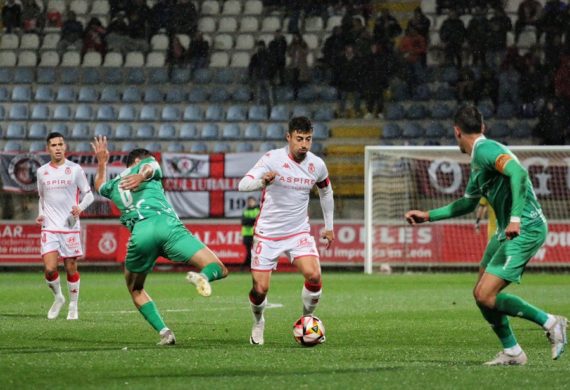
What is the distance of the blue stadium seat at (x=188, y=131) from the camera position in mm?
32344

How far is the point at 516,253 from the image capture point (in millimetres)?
8961

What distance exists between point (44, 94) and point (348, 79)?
9.24 metres

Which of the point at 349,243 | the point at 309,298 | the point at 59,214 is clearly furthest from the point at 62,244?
the point at 349,243

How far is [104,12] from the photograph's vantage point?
3541 centimetres

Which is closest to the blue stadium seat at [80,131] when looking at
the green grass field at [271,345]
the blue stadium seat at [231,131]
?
the blue stadium seat at [231,131]

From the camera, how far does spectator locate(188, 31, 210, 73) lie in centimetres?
3381

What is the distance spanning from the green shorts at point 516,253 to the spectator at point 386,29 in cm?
2322

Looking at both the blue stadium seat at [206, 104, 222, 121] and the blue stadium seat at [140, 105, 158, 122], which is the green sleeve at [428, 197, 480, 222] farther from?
the blue stadium seat at [140, 105, 158, 122]

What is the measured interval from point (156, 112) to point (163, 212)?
73.4 ft

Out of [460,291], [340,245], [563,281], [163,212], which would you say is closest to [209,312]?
[163,212]

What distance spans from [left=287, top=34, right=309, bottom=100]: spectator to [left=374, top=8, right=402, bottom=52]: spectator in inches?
86.2

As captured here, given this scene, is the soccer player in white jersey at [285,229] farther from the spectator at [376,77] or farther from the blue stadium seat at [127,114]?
the blue stadium seat at [127,114]

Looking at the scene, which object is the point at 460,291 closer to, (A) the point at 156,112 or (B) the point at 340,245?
(B) the point at 340,245

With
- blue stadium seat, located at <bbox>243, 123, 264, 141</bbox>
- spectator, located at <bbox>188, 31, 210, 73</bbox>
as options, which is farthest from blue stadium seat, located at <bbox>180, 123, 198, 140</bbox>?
spectator, located at <bbox>188, 31, 210, 73</bbox>
